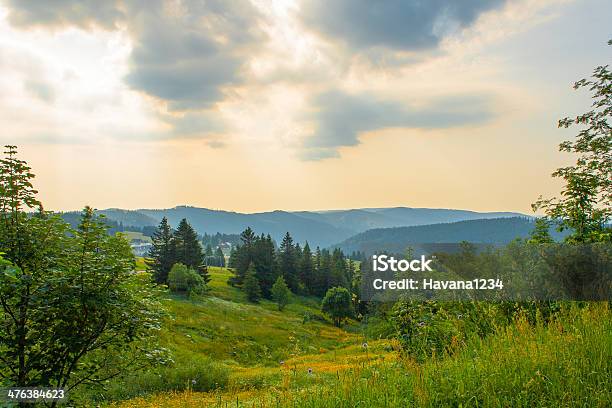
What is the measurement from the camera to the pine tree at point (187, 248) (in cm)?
7950

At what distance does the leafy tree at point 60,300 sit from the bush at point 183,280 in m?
64.2

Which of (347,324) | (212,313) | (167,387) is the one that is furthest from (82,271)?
(347,324)

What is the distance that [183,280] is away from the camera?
68875 mm

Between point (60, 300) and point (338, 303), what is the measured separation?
7373 cm

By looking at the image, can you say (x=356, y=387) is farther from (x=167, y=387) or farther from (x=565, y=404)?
(x=167, y=387)

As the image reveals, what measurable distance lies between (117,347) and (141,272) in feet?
4.52

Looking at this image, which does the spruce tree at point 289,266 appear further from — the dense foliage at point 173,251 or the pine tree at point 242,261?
the dense foliage at point 173,251

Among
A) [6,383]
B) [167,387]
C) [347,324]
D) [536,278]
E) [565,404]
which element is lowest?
[347,324]

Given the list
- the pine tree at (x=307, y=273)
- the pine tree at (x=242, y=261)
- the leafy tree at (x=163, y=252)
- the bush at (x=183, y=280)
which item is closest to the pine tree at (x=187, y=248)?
the leafy tree at (x=163, y=252)

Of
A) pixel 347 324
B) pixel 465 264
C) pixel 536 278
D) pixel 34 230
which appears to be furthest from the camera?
pixel 347 324

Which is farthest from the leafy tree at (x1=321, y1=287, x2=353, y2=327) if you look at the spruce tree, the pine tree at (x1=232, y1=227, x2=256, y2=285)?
the pine tree at (x1=232, y1=227, x2=256, y2=285)

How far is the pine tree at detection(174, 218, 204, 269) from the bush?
858 centimetres

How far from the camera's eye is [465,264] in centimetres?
1174

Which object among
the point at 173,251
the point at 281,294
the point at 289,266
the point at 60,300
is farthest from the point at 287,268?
the point at 60,300
